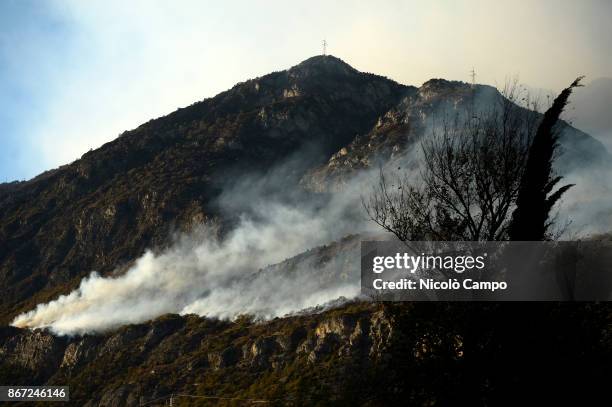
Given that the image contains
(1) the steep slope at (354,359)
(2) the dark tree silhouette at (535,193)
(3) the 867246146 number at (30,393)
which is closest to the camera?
(1) the steep slope at (354,359)

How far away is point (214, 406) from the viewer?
137 m

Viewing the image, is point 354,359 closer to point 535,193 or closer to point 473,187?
point 473,187

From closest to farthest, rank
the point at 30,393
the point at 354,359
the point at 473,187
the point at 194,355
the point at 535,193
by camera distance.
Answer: the point at 535,193 → the point at 473,187 → the point at 354,359 → the point at 194,355 → the point at 30,393

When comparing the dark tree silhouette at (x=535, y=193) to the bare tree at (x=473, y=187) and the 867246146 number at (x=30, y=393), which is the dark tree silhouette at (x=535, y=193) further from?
the 867246146 number at (x=30, y=393)

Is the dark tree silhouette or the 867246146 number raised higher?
the dark tree silhouette

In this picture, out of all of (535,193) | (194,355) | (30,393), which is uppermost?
(194,355)

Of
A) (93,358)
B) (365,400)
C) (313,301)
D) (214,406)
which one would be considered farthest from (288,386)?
(365,400)

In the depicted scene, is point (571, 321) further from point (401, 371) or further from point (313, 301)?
point (313, 301)

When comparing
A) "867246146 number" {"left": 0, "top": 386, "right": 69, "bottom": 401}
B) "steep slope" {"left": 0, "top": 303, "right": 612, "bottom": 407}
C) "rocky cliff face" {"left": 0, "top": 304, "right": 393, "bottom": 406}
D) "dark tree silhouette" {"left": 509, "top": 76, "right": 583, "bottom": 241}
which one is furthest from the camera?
"867246146 number" {"left": 0, "top": 386, "right": 69, "bottom": 401}

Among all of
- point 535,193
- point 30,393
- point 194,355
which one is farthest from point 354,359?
point 30,393

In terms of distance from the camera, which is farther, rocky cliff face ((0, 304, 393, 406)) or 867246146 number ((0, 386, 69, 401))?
867246146 number ((0, 386, 69, 401))

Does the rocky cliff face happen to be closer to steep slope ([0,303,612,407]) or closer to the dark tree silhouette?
steep slope ([0,303,612,407])

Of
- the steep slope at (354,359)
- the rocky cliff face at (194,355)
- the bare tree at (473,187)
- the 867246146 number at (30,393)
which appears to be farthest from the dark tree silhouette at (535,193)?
the 867246146 number at (30,393)

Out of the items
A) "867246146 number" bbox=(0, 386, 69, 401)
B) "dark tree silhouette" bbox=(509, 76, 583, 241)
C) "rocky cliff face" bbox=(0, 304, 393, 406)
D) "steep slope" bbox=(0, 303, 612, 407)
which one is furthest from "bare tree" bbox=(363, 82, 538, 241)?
"867246146 number" bbox=(0, 386, 69, 401)
